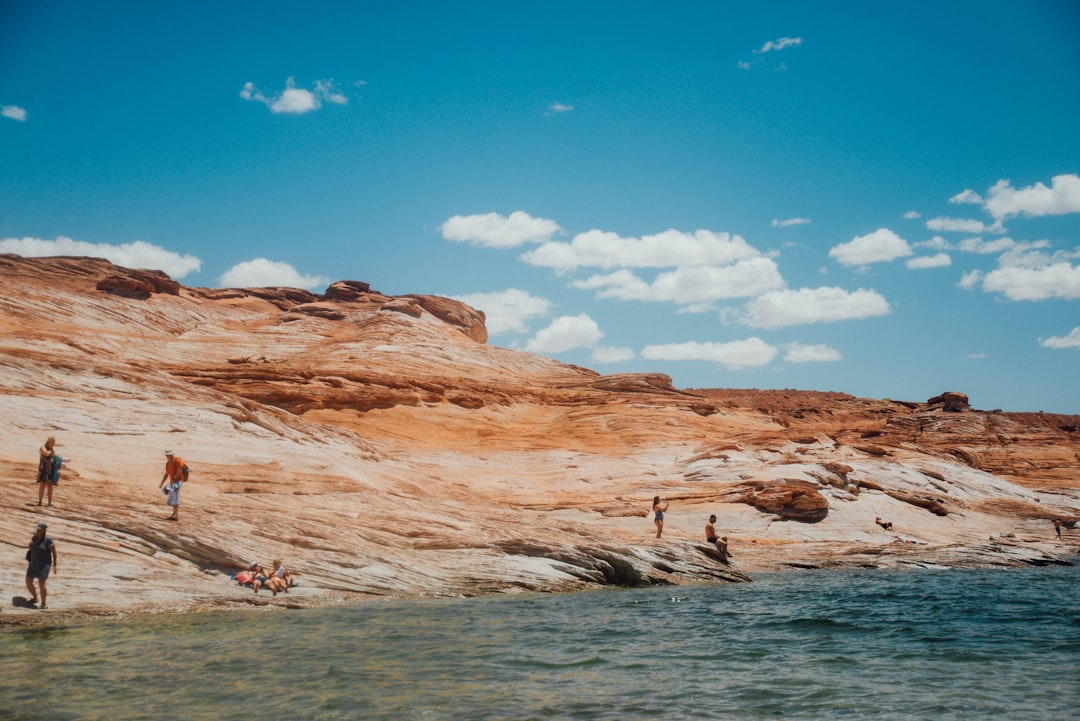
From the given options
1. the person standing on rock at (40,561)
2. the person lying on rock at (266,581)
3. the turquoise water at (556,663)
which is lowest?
the turquoise water at (556,663)

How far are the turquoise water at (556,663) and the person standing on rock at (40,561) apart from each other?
38.5 inches

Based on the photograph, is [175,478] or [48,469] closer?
[48,469]

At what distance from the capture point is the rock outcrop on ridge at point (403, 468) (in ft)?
68.7

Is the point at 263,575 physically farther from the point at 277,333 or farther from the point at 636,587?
the point at 277,333

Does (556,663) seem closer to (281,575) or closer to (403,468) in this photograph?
(281,575)

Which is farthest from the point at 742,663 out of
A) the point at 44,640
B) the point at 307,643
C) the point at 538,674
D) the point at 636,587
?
the point at 44,640

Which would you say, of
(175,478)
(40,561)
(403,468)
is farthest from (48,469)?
(403,468)

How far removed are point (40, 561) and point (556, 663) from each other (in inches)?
370

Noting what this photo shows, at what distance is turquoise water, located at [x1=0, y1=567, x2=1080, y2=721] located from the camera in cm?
1167

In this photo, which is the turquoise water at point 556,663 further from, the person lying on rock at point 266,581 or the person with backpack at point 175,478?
the person with backpack at point 175,478

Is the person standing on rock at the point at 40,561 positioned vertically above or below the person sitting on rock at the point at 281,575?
above

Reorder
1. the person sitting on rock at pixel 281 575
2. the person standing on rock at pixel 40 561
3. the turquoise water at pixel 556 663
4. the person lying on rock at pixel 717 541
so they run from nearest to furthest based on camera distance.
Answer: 1. the turquoise water at pixel 556 663
2. the person standing on rock at pixel 40 561
3. the person sitting on rock at pixel 281 575
4. the person lying on rock at pixel 717 541

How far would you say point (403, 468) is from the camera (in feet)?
118

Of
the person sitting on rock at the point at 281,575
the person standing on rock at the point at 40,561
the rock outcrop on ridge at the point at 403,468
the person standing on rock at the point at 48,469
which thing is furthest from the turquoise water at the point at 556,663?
the person standing on rock at the point at 48,469
